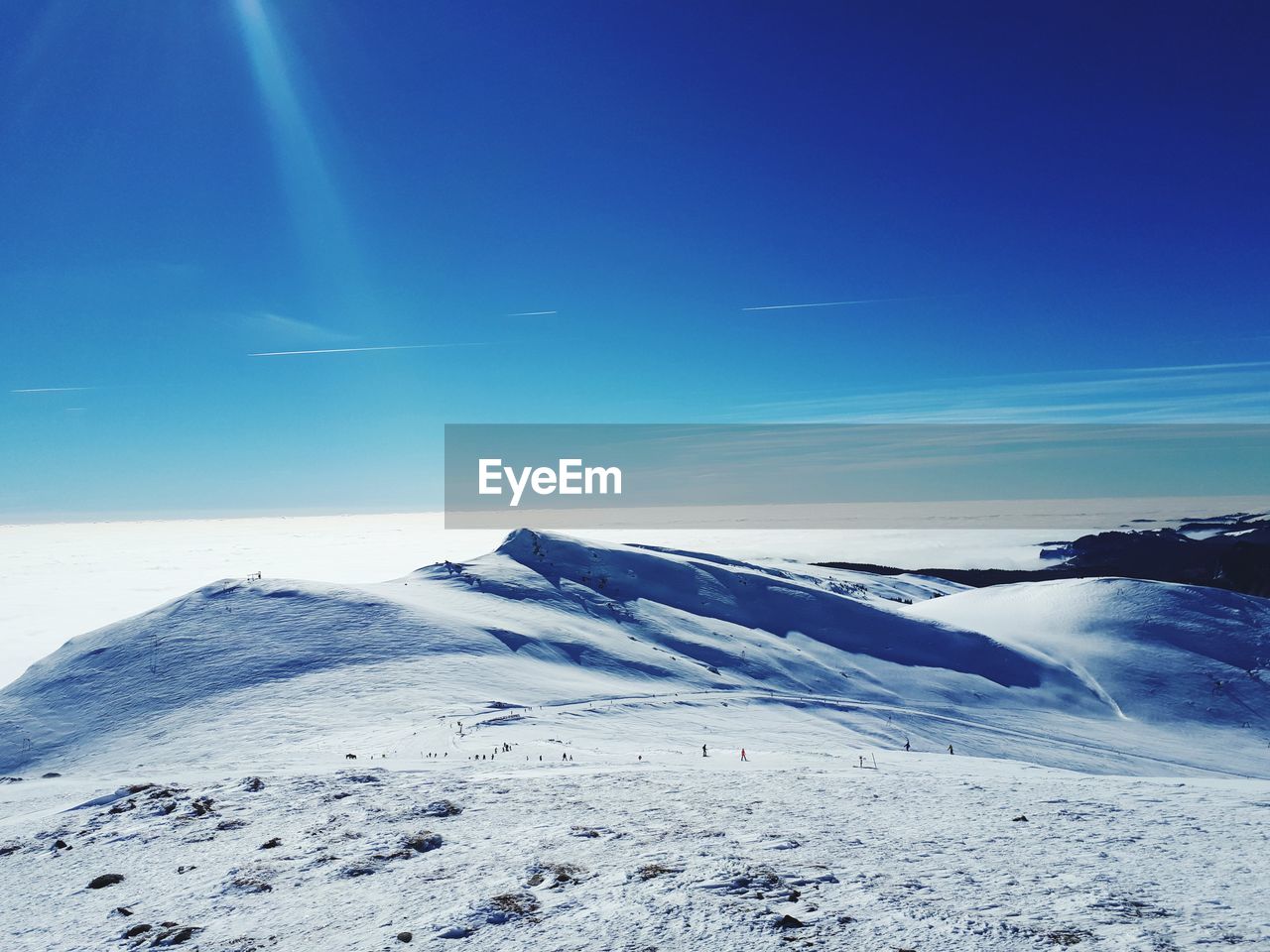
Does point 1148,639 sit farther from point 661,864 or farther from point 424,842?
point 424,842

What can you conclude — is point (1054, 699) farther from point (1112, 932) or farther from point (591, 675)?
point (1112, 932)

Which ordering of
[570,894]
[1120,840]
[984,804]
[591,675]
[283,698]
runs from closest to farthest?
[570,894] < [1120,840] < [984,804] < [283,698] < [591,675]

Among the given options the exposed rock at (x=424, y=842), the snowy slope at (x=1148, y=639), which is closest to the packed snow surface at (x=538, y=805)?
the exposed rock at (x=424, y=842)

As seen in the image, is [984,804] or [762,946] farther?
[984,804]

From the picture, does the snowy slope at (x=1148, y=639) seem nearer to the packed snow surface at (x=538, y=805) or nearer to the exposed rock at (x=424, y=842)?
the packed snow surface at (x=538, y=805)

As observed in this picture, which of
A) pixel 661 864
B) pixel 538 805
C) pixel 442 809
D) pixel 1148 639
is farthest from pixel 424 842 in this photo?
pixel 1148 639

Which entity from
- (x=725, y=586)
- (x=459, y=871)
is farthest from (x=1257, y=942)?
(x=725, y=586)
